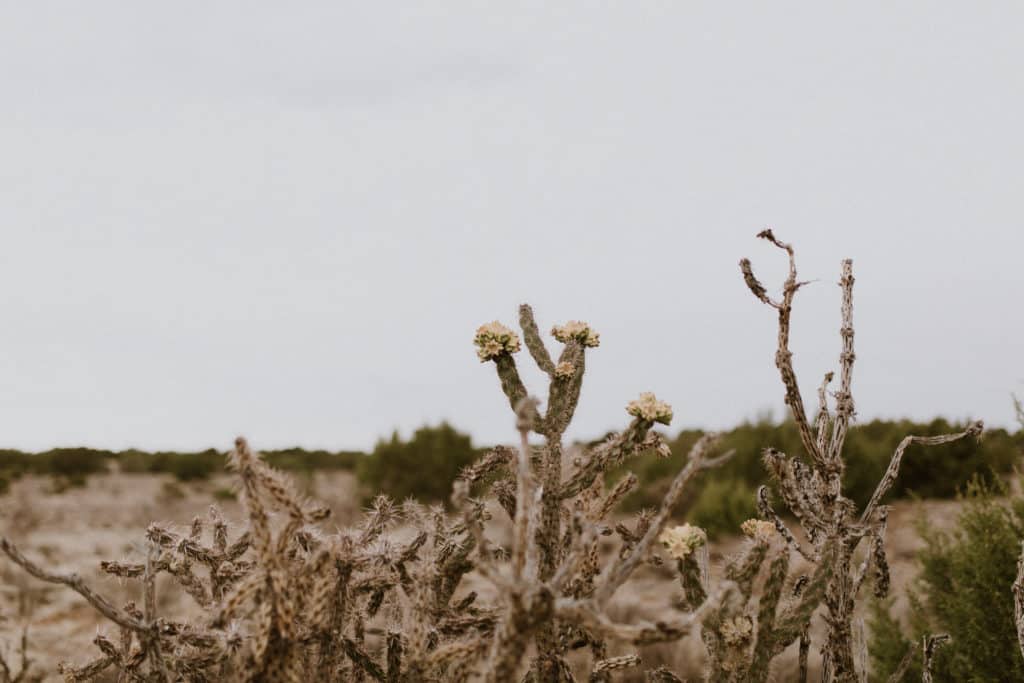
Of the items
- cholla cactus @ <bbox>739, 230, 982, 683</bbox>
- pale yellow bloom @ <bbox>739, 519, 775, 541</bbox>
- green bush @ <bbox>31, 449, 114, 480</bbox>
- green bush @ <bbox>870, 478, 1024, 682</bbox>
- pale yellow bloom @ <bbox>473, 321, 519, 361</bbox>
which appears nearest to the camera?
pale yellow bloom @ <bbox>739, 519, 775, 541</bbox>

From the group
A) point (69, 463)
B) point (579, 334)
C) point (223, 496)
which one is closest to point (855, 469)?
point (579, 334)

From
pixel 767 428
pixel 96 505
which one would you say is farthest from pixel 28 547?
pixel 767 428

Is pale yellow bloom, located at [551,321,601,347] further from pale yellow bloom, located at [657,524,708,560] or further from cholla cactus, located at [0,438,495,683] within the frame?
pale yellow bloom, located at [657,524,708,560]

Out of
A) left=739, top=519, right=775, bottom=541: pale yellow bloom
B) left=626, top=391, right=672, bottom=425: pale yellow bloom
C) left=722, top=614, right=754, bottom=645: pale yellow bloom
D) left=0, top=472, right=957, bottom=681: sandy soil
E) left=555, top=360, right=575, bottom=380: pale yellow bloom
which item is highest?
left=555, top=360, right=575, bottom=380: pale yellow bloom

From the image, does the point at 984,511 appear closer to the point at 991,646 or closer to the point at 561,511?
the point at 991,646

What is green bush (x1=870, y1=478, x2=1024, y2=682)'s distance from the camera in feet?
19.2

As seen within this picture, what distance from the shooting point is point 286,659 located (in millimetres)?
2424

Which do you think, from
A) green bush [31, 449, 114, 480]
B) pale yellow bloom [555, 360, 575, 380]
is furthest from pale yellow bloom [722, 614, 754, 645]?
green bush [31, 449, 114, 480]

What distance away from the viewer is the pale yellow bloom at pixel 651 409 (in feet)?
10.1

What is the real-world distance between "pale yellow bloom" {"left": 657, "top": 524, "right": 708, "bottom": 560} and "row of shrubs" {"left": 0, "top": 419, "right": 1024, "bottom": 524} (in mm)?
8893

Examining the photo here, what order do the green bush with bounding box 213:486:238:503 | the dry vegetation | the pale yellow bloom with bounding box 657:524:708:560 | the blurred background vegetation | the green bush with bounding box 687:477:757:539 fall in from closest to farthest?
the dry vegetation → the pale yellow bloom with bounding box 657:524:708:560 → the green bush with bounding box 687:477:757:539 → the blurred background vegetation → the green bush with bounding box 213:486:238:503

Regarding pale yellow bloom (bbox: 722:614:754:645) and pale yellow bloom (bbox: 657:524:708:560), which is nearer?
pale yellow bloom (bbox: 657:524:708:560)

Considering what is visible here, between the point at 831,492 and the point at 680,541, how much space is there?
2.80 feet

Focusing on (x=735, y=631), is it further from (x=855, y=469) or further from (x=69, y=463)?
(x=69, y=463)
